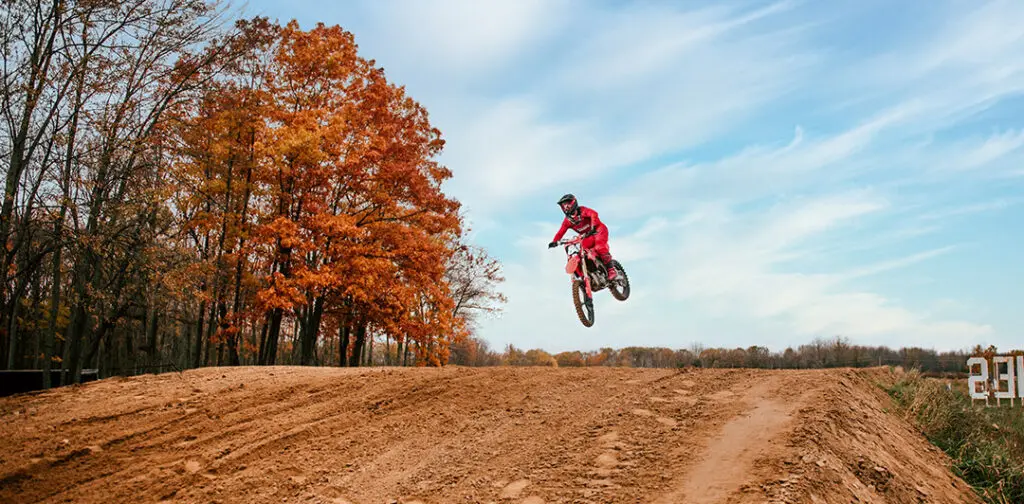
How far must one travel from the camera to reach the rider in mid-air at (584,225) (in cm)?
1214

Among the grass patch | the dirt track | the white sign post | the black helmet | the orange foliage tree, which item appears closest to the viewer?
the dirt track

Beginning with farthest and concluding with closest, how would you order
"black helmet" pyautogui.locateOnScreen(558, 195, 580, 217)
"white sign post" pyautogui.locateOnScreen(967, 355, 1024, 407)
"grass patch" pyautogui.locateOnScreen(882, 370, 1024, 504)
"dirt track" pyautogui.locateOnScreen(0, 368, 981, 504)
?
"white sign post" pyautogui.locateOnScreen(967, 355, 1024, 407)
"black helmet" pyautogui.locateOnScreen(558, 195, 580, 217)
"grass patch" pyautogui.locateOnScreen(882, 370, 1024, 504)
"dirt track" pyautogui.locateOnScreen(0, 368, 981, 504)

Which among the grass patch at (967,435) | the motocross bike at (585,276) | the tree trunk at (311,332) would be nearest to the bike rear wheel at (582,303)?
the motocross bike at (585,276)

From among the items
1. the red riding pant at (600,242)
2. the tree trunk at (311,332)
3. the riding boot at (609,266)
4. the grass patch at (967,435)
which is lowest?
the grass patch at (967,435)

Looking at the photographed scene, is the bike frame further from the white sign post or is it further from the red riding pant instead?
the white sign post

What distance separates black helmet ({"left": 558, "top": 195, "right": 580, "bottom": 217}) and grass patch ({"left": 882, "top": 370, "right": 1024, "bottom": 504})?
688 centimetres

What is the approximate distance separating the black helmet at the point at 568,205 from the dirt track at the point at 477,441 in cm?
290

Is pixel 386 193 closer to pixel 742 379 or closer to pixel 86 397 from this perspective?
pixel 86 397

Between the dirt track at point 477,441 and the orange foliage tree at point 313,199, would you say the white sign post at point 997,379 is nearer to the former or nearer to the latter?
the dirt track at point 477,441

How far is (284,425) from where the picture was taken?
9.66 meters

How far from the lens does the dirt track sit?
6.87 metres

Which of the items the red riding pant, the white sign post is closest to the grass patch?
the white sign post

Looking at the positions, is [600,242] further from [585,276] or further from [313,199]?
[313,199]

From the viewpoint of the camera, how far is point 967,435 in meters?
11.8
